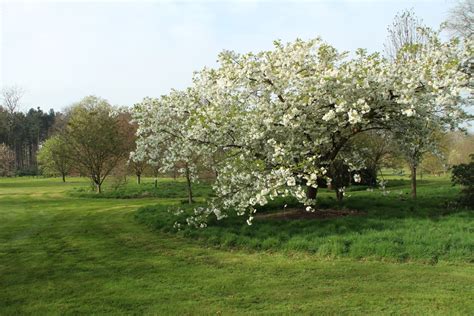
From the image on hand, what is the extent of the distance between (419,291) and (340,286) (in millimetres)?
1282

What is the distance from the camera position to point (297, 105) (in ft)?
36.1

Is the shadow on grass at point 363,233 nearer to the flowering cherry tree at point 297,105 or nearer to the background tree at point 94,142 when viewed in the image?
the flowering cherry tree at point 297,105

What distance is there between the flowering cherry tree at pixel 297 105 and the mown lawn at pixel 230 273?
1.23 meters

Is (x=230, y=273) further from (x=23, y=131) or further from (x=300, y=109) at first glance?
(x=23, y=131)

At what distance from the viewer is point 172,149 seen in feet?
44.4

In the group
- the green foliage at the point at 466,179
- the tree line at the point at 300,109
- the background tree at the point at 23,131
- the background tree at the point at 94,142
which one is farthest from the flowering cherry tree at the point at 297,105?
the background tree at the point at 23,131

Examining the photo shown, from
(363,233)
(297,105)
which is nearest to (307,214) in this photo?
(363,233)

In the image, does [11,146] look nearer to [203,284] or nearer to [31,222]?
[31,222]

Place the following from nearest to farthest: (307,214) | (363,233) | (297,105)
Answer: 1. (363,233)
2. (297,105)
3. (307,214)

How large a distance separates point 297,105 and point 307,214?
12.8 ft

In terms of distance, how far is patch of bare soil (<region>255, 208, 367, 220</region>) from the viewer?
41.8 feet

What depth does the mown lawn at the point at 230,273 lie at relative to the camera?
20.9 ft

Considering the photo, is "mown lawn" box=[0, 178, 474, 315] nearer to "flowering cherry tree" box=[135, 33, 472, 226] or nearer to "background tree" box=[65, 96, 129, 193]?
"flowering cherry tree" box=[135, 33, 472, 226]

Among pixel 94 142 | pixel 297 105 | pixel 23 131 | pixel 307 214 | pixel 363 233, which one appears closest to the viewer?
pixel 363 233
